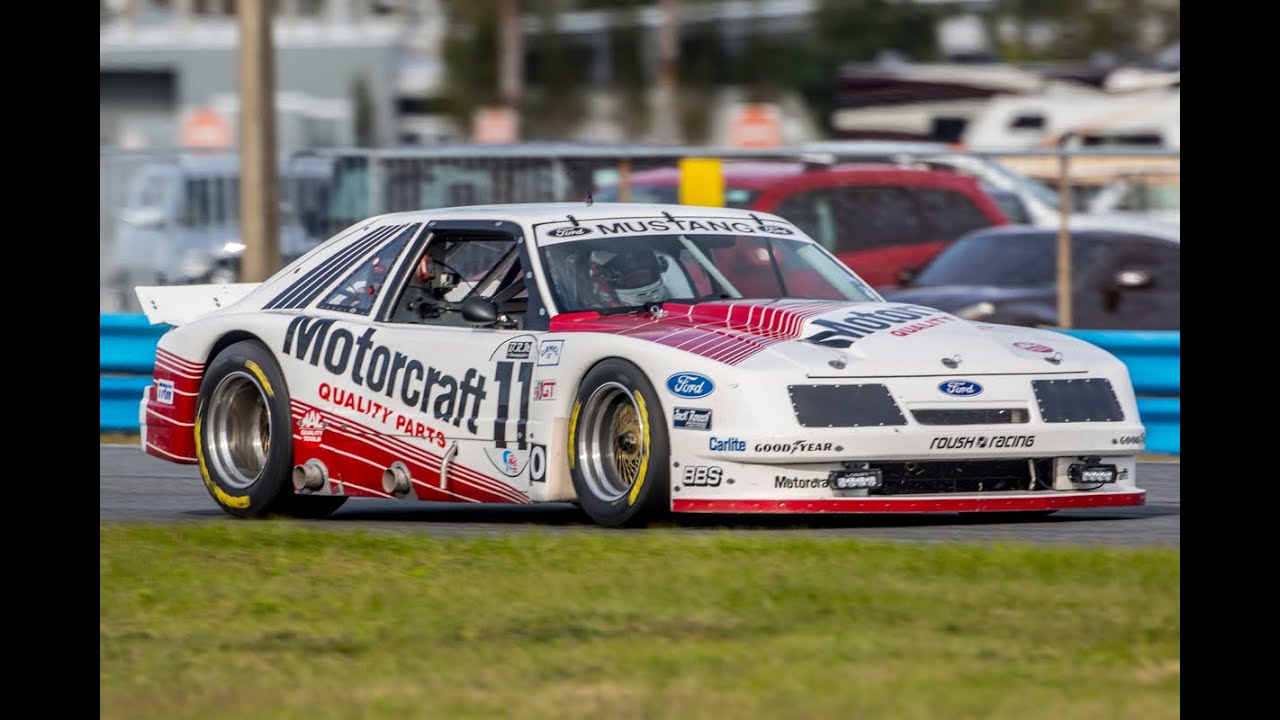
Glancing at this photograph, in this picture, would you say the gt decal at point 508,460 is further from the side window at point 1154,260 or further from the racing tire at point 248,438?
the side window at point 1154,260

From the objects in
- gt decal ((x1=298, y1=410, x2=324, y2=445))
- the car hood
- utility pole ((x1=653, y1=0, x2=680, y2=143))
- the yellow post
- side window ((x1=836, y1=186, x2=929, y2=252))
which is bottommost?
gt decal ((x1=298, y1=410, x2=324, y2=445))

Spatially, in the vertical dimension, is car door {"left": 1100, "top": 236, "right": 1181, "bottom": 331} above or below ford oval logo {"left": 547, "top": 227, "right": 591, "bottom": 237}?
below

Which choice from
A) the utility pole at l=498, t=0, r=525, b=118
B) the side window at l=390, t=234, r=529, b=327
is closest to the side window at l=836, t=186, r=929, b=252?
the side window at l=390, t=234, r=529, b=327

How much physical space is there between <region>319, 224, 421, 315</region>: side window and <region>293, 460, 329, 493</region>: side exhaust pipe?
2.21ft

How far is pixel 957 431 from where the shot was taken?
827cm

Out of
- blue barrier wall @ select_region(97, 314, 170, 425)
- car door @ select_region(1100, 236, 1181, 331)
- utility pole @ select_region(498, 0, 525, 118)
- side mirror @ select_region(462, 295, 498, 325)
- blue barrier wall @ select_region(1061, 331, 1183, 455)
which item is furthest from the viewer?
utility pole @ select_region(498, 0, 525, 118)

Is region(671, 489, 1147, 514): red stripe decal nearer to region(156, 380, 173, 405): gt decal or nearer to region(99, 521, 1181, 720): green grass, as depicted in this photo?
region(99, 521, 1181, 720): green grass

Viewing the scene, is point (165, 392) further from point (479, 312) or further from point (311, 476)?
point (479, 312)

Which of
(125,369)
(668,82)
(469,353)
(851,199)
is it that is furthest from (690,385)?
(668,82)

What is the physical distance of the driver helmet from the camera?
924 cm

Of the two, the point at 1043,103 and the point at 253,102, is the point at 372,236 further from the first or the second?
the point at 1043,103

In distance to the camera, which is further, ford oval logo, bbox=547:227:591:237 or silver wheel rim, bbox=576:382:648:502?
ford oval logo, bbox=547:227:591:237
